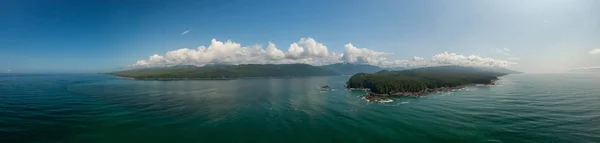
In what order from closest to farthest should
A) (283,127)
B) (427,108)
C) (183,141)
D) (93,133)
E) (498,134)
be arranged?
(183,141), (93,133), (498,134), (283,127), (427,108)

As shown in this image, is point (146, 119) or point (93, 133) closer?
point (93, 133)

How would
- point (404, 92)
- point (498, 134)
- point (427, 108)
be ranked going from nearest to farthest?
→ point (498, 134)
point (427, 108)
point (404, 92)

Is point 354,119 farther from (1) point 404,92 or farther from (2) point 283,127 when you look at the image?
(1) point 404,92

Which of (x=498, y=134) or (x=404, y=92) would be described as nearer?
(x=498, y=134)

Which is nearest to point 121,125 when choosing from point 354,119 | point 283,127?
point 283,127

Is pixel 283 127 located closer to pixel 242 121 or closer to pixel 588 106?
pixel 242 121

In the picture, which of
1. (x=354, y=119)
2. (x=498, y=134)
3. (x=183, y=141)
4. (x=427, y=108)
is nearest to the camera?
(x=183, y=141)

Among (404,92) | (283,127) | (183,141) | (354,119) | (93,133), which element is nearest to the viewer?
(183,141)

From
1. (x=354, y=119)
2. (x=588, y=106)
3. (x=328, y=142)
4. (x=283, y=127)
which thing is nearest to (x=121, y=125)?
(x=283, y=127)
